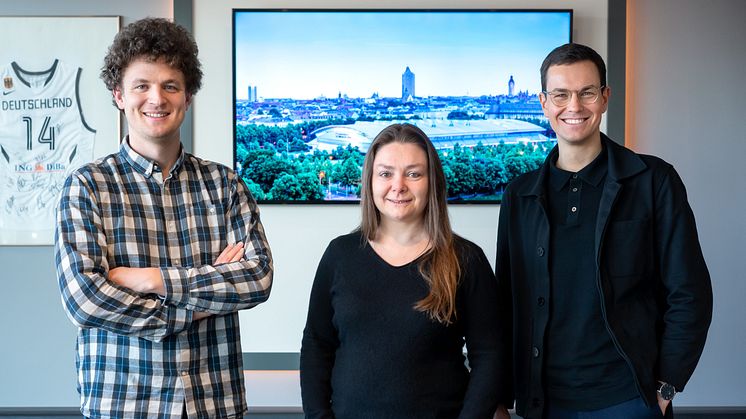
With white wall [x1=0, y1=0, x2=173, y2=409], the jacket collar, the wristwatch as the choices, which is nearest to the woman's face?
the jacket collar

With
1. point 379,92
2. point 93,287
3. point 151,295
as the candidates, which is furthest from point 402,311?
point 379,92

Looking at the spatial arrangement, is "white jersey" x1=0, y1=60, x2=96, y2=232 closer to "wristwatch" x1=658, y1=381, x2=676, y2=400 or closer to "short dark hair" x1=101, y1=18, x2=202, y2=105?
"short dark hair" x1=101, y1=18, x2=202, y2=105

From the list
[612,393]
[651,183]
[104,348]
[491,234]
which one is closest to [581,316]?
[612,393]

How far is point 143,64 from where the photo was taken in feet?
6.41

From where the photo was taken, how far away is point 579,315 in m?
2.02

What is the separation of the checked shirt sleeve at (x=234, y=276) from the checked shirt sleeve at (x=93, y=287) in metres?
0.06

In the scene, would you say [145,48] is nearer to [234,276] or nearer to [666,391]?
[234,276]

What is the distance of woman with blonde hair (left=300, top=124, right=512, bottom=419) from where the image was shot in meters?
1.87

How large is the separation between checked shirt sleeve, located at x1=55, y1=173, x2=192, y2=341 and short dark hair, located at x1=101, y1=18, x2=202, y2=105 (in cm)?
31

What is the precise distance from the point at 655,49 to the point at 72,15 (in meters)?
3.29

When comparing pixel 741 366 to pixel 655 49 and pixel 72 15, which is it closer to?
pixel 655 49

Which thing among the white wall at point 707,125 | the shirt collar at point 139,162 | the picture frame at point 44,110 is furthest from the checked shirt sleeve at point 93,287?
the white wall at point 707,125

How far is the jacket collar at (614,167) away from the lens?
204 centimetres

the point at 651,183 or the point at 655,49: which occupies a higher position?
the point at 655,49
